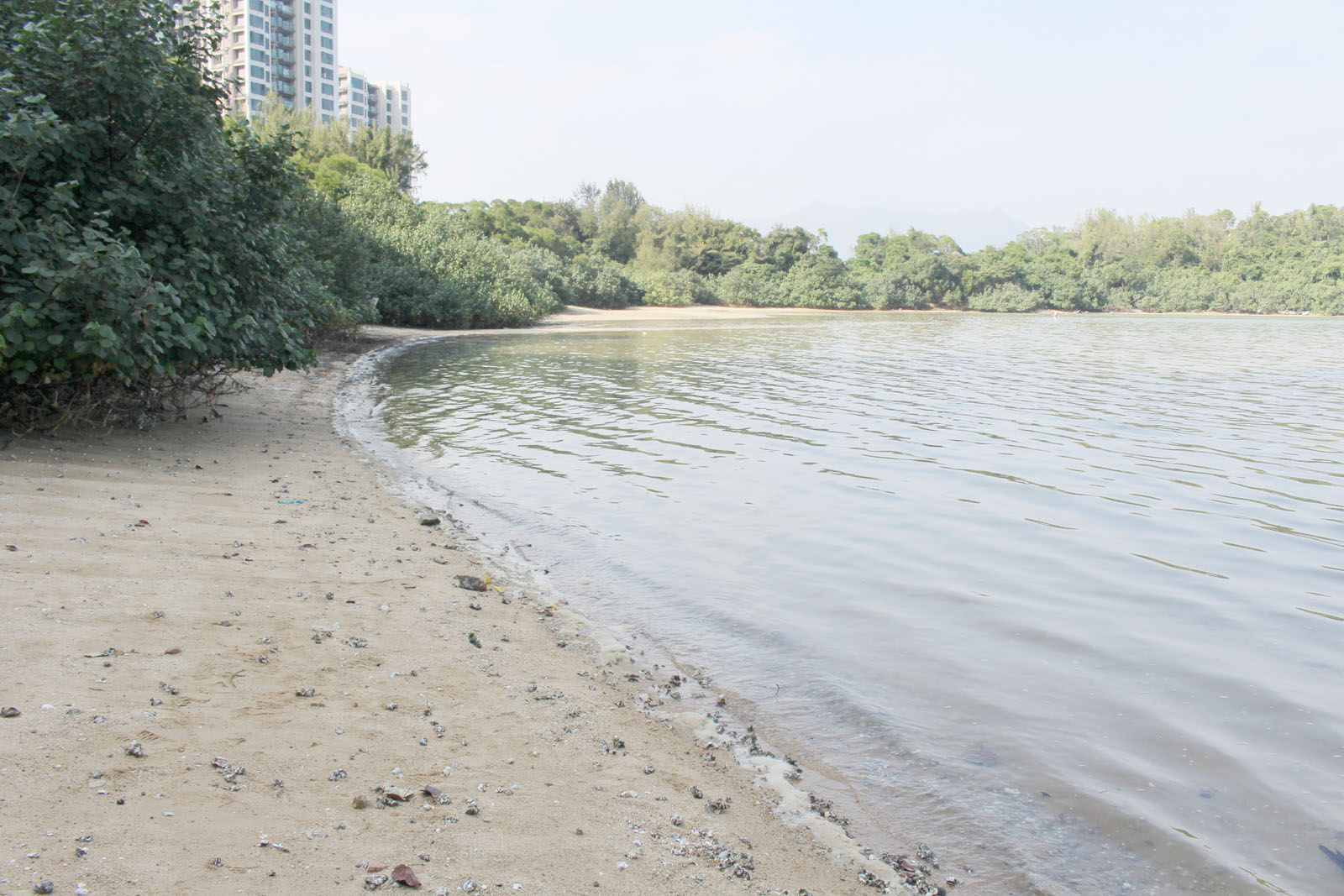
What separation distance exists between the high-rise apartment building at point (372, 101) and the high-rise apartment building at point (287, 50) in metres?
4.61

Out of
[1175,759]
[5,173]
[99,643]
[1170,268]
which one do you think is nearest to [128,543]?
[99,643]

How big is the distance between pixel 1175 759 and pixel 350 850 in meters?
3.72

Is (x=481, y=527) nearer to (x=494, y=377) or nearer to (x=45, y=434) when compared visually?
(x=45, y=434)

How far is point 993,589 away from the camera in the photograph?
657 centimetres

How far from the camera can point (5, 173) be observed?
7.61 m

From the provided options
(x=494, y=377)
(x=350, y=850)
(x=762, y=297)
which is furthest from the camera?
(x=762, y=297)

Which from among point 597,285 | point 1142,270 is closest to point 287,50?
point 597,285

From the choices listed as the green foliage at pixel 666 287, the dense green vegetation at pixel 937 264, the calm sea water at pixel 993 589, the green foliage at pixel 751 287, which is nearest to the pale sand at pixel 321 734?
the calm sea water at pixel 993 589

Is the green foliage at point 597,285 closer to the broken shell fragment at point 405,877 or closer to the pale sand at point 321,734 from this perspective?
the pale sand at point 321,734

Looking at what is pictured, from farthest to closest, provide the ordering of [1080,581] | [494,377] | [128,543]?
[494,377] < [1080,581] < [128,543]

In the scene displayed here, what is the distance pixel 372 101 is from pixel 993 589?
142187mm

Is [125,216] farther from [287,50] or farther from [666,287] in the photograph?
[287,50]

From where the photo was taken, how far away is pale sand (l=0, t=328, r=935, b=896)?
2.75 meters

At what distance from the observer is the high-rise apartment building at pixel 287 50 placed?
10119 cm
